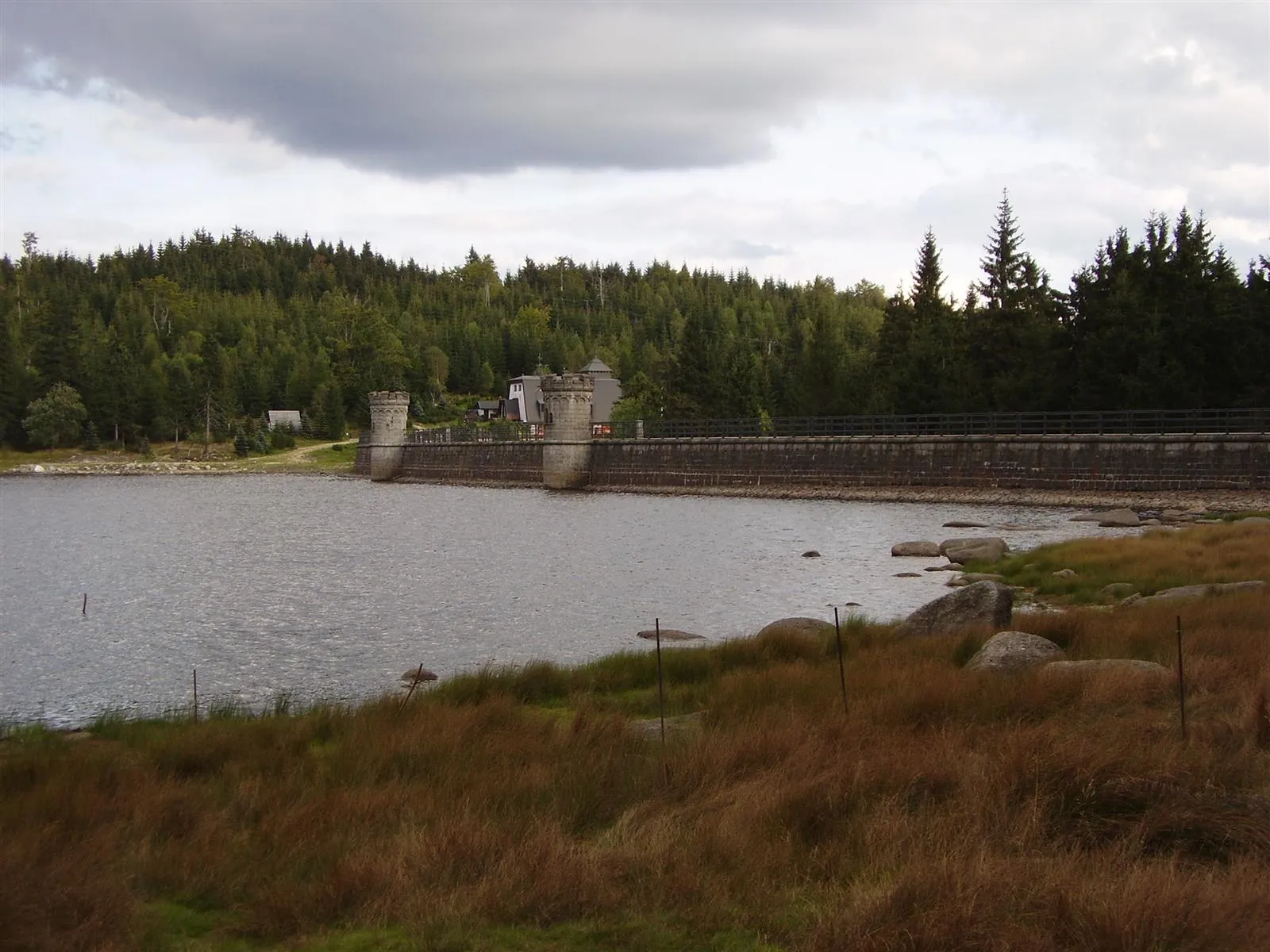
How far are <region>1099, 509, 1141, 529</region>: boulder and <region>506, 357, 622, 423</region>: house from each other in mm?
76550

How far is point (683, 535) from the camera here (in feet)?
133

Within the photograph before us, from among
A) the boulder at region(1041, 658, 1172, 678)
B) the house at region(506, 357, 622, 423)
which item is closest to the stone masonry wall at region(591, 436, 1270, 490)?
the boulder at region(1041, 658, 1172, 678)

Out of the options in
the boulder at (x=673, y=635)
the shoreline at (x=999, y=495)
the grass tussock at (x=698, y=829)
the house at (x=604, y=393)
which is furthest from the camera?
the house at (x=604, y=393)

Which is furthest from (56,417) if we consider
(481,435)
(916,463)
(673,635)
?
(673,635)

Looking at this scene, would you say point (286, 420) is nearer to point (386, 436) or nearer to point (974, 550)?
point (386, 436)

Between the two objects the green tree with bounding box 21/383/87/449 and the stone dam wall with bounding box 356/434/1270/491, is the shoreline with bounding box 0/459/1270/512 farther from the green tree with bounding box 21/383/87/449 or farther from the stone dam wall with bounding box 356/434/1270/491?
the green tree with bounding box 21/383/87/449

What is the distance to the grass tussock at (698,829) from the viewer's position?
233 inches

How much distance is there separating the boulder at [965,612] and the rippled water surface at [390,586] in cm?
489

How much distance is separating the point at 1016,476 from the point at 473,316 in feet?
460

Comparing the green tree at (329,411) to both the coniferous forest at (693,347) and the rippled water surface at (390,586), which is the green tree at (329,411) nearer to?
the coniferous forest at (693,347)

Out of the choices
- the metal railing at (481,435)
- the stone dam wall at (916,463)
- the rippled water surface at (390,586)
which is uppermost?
the metal railing at (481,435)

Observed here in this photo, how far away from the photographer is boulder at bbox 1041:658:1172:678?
36.3 ft

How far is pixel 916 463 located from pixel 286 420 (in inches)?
3629

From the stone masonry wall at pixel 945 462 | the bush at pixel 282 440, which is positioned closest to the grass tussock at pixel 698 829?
the stone masonry wall at pixel 945 462
